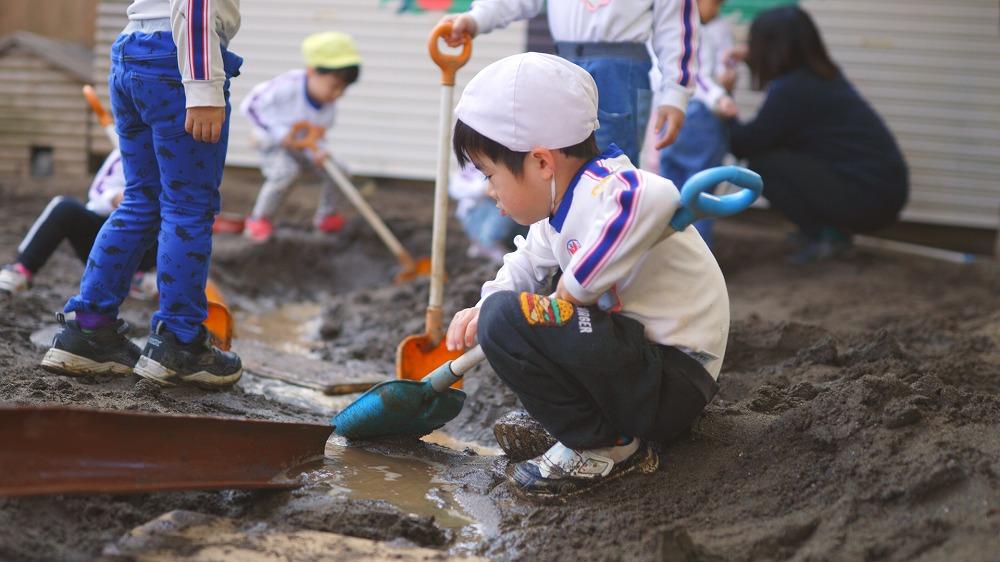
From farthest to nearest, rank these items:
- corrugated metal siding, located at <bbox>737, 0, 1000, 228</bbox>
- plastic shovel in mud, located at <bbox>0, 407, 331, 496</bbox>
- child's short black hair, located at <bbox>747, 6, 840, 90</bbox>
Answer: corrugated metal siding, located at <bbox>737, 0, 1000, 228</bbox> → child's short black hair, located at <bbox>747, 6, 840, 90</bbox> → plastic shovel in mud, located at <bbox>0, 407, 331, 496</bbox>

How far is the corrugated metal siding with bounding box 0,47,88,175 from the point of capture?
7.07m

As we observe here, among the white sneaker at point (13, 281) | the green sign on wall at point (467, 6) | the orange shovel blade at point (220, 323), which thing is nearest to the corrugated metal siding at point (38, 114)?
the green sign on wall at point (467, 6)

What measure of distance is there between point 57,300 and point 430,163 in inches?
136

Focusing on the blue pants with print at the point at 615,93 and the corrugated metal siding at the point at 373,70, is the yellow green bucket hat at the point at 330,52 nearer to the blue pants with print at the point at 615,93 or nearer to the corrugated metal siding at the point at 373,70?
the corrugated metal siding at the point at 373,70

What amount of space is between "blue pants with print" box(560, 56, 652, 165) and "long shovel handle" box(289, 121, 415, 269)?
92.3 inches

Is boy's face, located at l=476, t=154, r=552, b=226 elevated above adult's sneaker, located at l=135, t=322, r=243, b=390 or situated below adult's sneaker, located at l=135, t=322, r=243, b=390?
above

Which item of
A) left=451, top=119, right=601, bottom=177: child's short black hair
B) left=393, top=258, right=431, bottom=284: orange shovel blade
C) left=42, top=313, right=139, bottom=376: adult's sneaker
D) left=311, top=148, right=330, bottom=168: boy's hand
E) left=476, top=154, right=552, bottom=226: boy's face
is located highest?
left=451, top=119, right=601, bottom=177: child's short black hair

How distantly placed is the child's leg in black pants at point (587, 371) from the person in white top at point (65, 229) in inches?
77.8

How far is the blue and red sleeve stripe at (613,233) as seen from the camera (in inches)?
87.4

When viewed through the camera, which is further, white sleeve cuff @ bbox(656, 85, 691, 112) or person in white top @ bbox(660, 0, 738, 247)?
person in white top @ bbox(660, 0, 738, 247)

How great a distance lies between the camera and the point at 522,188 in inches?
96.8

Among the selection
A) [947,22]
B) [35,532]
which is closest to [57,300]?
[35,532]

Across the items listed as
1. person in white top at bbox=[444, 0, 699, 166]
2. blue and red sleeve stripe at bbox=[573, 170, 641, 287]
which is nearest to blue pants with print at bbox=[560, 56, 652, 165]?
person in white top at bbox=[444, 0, 699, 166]

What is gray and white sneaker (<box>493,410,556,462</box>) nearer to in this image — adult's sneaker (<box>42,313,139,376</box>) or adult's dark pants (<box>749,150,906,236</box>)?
adult's sneaker (<box>42,313,139,376</box>)
